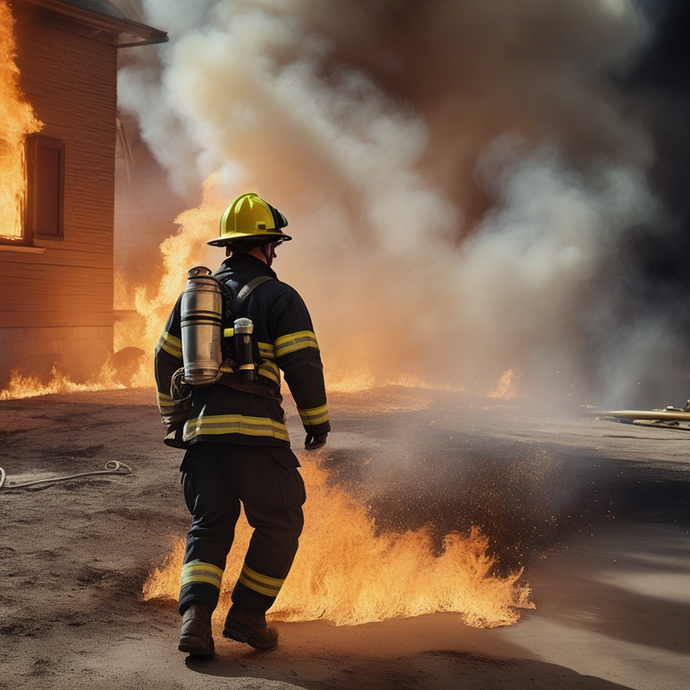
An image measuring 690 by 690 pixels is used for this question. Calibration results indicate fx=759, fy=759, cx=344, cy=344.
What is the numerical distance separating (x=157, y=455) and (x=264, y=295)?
4.31 meters

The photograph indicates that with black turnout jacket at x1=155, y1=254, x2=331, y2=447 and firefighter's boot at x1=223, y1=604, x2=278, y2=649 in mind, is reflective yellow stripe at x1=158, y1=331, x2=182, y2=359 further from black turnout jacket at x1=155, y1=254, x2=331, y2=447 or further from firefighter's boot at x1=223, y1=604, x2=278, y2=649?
firefighter's boot at x1=223, y1=604, x2=278, y2=649

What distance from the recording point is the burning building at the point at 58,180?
1159 cm

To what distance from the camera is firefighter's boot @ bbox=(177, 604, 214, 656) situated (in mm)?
2717

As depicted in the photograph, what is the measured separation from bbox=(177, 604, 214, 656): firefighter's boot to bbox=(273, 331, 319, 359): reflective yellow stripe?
101 cm

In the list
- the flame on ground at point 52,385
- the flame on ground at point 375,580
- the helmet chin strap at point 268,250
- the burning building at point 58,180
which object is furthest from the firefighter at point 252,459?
the burning building at point 58,180

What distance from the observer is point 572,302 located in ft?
64.8

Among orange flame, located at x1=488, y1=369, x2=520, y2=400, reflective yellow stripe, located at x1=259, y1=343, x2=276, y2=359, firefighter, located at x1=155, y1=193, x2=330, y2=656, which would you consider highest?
reflective yellow stripe, located at x1=259, y1=343, x2=276, y2=359

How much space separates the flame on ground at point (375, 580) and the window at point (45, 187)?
9.00 m

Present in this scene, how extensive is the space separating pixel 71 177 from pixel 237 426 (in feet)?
35.7

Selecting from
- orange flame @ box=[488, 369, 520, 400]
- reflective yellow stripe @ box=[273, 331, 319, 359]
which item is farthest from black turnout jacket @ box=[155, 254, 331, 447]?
orange flame @ box=[488, 369, 520, 400]

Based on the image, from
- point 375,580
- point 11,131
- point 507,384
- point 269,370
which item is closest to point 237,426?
point 269,370

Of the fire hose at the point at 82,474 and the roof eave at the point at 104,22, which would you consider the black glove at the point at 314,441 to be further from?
the roof eave at the point at 104,22

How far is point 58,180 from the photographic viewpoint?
12.3 metres

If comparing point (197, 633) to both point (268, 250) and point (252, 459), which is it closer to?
point (252, 459)
